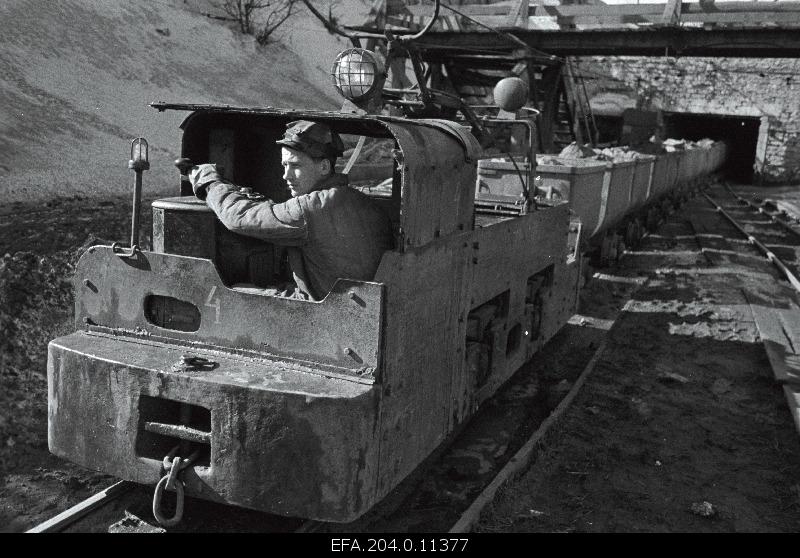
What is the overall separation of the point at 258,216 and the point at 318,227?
293mm

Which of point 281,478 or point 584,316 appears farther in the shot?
point 584,316

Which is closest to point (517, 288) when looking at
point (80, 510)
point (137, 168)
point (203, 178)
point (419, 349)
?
point (419, 349)

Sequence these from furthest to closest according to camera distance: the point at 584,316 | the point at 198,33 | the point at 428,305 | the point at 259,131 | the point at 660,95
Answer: the point at 660,95 < the point at 198,33 < the point at 584,316 < the point at 259,131 < the point at 428,305

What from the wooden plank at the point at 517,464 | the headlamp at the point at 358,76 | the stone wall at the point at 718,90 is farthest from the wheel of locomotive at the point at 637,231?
the stone wall at the point at 718,90

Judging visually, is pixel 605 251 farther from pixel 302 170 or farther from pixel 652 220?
pixel 302 170

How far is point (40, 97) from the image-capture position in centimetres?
1595

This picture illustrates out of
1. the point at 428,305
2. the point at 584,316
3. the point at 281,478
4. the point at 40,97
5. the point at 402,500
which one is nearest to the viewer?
the point at 281,478

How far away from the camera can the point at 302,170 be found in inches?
153

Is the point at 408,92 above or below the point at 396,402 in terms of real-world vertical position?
above

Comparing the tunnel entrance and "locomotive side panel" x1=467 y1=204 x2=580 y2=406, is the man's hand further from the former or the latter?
the tunnel entrance

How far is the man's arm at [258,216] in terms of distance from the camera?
3688 millimetres

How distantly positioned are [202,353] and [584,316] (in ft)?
21.5

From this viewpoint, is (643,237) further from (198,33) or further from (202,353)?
(198,33)
